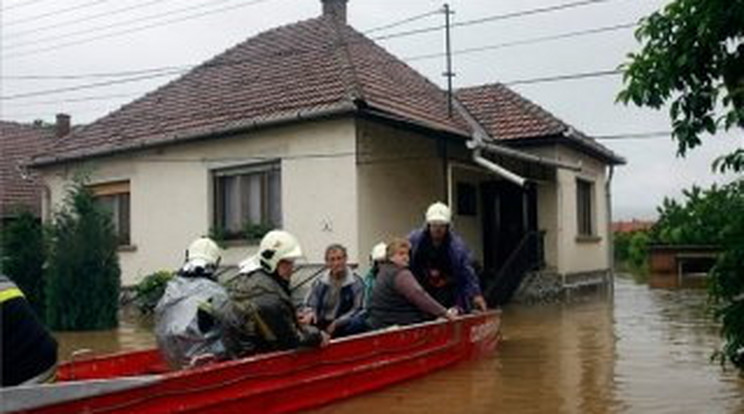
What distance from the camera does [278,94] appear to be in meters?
20.1

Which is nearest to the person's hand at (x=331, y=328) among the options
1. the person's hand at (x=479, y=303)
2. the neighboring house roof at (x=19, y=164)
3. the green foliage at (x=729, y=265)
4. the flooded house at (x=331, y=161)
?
the person's hand at (x=479, y=303)

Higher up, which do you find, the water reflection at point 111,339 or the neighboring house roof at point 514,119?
the neighboring house roof at point 514,119

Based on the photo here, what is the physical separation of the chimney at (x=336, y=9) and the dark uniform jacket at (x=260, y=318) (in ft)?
53.3

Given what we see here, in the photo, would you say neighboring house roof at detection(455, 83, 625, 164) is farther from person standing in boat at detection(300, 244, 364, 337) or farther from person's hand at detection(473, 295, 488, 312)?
person standing in boat at detection(300, 244, 364, 337)

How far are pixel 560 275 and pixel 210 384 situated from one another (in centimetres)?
1486

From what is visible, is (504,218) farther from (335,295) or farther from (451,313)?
(335,295)

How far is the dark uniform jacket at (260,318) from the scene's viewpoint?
8.25 meters

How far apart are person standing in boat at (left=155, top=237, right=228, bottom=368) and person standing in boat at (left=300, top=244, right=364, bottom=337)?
281 cm

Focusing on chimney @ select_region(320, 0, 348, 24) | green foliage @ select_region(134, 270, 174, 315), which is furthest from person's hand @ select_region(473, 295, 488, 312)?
chimney @ select_region(320, 0, 348, 24)

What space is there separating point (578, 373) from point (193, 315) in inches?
183

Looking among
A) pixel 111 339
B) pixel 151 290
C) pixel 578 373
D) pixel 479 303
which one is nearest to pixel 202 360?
pixel 578 373

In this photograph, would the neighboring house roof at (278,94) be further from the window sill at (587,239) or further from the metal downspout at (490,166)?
the window sill at (587,239)

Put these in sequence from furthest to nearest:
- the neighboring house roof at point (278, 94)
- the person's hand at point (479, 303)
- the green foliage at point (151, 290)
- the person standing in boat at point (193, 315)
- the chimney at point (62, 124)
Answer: the chimney at point (62, 124), the green foliage at point (151, 290), the neighboring house roof at point (278, 94), the person's hand at point (479, 303), the person standing in boat at point (193, 315)

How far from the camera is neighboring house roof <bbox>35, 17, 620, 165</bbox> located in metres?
18.8
